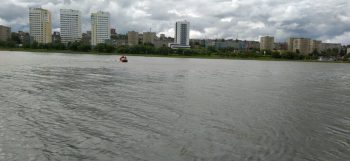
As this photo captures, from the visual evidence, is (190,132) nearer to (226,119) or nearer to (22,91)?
(226,119)

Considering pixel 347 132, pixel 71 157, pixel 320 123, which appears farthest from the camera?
pixel 320 123

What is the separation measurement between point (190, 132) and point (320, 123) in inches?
380

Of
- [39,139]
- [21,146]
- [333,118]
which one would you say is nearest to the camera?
[21,146]

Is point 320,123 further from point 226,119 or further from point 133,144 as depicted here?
point 133,144

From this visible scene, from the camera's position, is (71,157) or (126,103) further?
(126,103)

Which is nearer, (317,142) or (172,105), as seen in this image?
(317,142)

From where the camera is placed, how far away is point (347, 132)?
72.6 feet

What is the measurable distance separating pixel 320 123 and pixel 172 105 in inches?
436

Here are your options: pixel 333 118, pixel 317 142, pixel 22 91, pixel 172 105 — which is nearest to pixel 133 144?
pixel 317 142

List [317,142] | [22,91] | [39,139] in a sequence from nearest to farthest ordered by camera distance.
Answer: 1. [39,139]
2. [317,142]
3. [22,91]

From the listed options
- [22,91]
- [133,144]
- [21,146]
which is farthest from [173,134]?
[22,91]

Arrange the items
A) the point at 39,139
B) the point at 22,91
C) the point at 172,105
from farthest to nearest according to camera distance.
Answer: the point at 22,91 → the point at 172,105 → the point at 39,139

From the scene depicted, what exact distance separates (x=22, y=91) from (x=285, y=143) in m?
25.6

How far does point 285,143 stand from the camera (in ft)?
62.1
